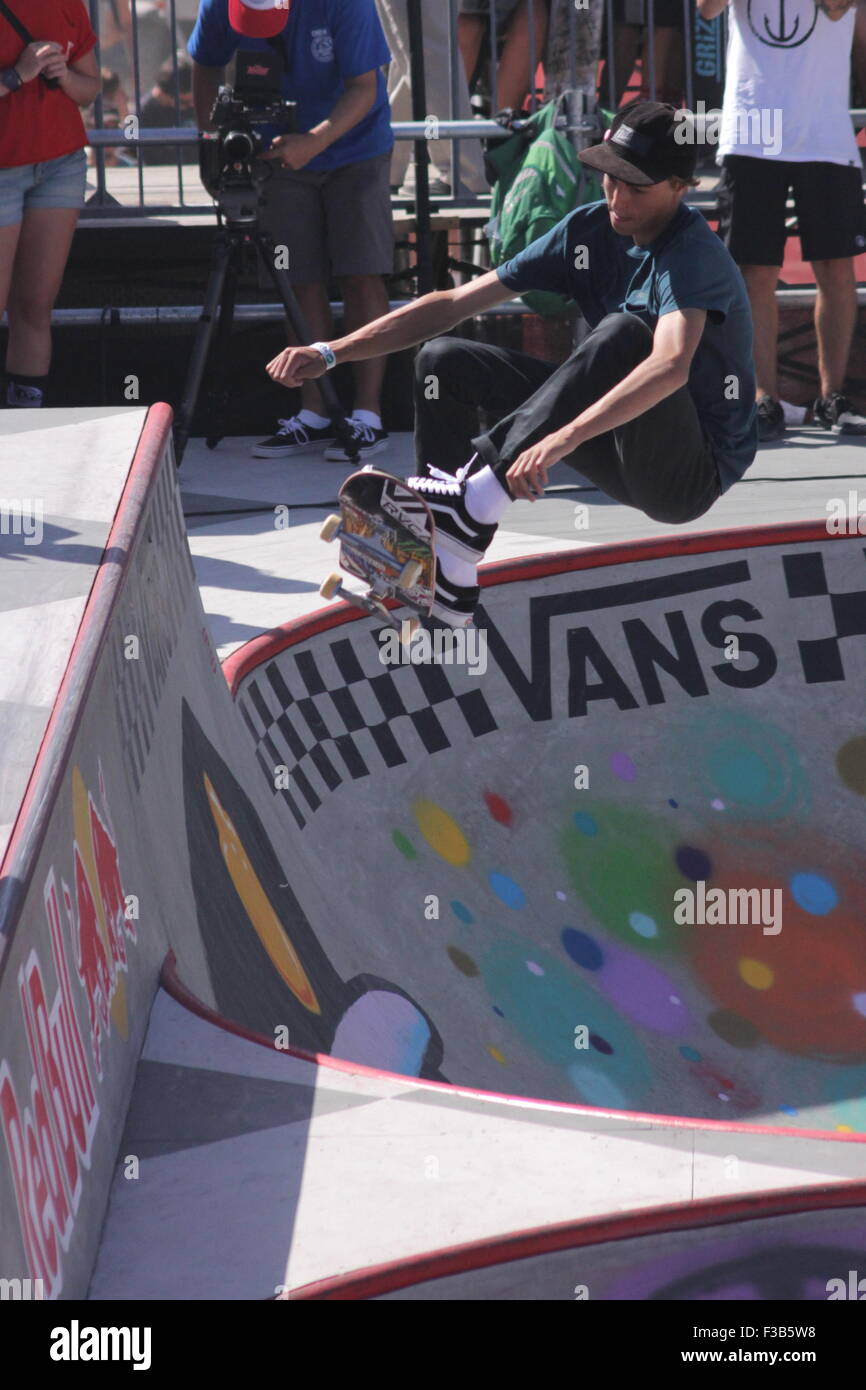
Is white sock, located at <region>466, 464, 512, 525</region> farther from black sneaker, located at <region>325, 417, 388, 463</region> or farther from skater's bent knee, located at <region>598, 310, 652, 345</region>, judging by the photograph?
black sneaker, located at <region>325, 417, 388, 463</region>

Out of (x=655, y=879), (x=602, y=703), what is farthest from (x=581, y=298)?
(x=655, y=879)

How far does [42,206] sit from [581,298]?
2959 mm

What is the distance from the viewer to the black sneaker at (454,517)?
173 inches

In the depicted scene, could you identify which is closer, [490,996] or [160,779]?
[160,779]

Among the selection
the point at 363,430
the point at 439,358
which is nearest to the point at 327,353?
the point at 439,358

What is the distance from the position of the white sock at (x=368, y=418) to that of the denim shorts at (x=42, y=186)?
66.9 inches

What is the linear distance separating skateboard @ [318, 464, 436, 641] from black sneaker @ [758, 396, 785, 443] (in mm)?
4091

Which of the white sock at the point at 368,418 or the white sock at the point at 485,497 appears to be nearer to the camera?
the white sock at the point at 485,497

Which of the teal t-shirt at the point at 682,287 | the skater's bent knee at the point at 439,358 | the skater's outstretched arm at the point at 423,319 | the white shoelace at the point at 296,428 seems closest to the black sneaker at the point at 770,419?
the white shoelace at the point at 296,428

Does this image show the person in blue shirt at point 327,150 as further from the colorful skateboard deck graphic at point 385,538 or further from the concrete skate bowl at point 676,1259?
the concrete skate bowl at point 676,1259

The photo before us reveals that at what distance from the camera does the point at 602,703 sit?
5453 millimetres

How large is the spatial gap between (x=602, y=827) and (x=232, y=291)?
3.79 metres
